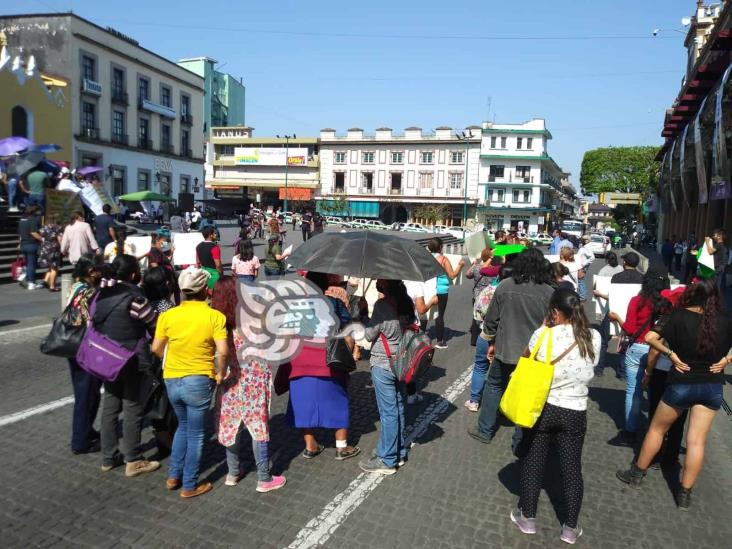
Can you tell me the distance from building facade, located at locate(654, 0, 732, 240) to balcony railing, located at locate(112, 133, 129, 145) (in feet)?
99.5

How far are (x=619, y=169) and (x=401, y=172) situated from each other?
26.1 meters

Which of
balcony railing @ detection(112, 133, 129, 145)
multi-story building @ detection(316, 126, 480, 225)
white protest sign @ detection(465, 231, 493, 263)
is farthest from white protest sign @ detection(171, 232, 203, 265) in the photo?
multi-story building @ detection(316, 126, 480, 225)

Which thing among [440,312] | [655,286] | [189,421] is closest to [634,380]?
[655,286]

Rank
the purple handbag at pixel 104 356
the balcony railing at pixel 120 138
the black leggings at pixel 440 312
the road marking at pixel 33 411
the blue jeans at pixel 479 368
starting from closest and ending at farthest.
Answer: the purple handbag at pixel 104 356
the road marking at pixel 33 411
the blue jeans at pixel 479 368
the black leggings at pixel 440 312
the balcony railing at pixel 120 138

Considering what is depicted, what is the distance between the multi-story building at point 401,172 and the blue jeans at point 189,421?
2233 inches

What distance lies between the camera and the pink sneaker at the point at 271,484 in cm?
416

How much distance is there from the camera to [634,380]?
520 centimetres

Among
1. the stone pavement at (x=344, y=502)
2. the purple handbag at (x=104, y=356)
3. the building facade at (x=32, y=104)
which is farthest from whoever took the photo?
the building facade at (x=32, y=104)

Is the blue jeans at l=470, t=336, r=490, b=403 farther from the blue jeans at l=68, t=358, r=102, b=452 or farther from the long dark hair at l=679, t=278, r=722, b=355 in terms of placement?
the blue jeans at l=68, t=358, r=102, b=452

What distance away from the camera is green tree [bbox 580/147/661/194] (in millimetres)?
64438

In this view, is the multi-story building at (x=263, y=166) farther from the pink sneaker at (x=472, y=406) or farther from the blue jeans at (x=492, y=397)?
the blue jeans at (x=492, y=397)

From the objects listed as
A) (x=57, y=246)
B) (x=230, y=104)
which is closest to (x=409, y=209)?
(x=230, y=104)

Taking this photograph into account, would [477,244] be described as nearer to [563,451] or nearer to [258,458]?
[563,451]

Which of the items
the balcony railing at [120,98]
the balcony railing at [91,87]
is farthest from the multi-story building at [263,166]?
the balcony railing at [91,87]
